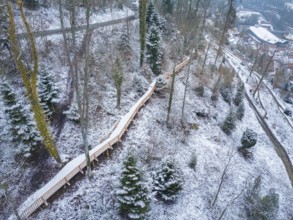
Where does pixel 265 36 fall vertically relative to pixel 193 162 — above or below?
below

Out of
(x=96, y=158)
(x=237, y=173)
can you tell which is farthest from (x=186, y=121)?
(x=96, y=158)

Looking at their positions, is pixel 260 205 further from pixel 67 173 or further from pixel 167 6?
pixel 167 6

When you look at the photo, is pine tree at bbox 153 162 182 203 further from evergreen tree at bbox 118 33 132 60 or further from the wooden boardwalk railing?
evergreen tree at bbox 118 33 132 60

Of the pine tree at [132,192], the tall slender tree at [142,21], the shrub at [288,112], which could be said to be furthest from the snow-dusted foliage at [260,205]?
the shrub at [288,112]

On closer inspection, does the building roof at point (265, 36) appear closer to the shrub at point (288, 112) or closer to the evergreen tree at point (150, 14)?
the shrub at point (288, 112)

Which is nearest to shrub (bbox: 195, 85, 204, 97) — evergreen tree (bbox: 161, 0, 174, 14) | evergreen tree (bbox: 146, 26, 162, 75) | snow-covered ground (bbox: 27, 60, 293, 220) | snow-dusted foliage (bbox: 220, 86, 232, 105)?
snow-covered ground (bbox: 27, 60, 293, 220)

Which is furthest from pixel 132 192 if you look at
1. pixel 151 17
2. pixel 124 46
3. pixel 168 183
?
pixel 151 17
